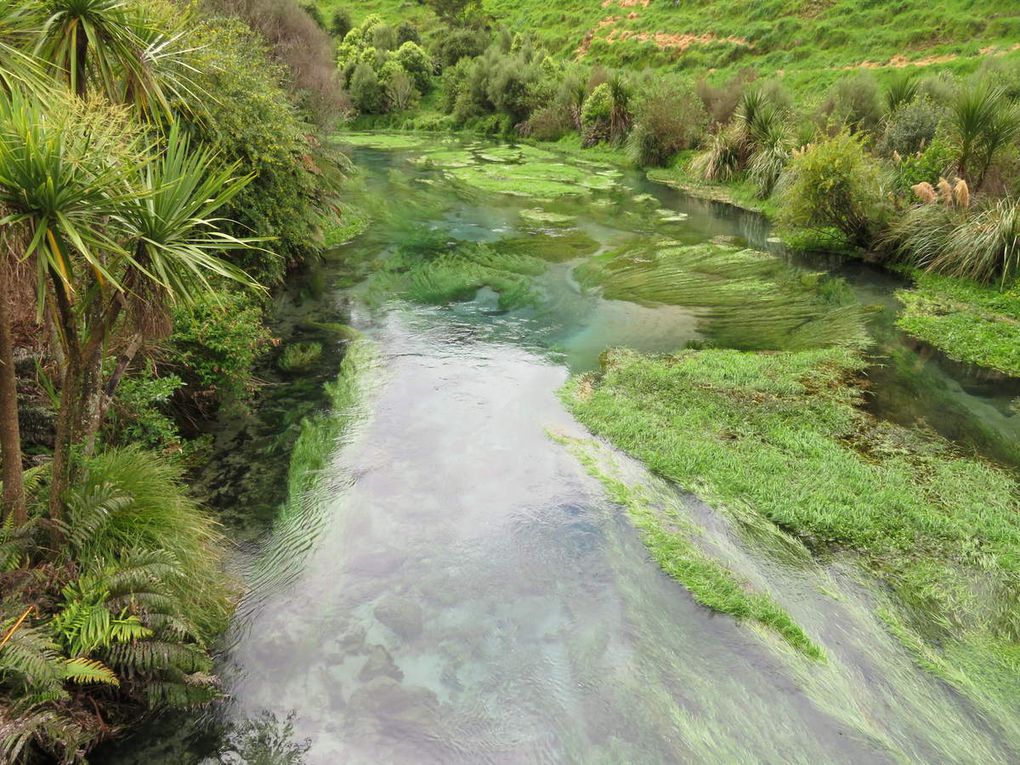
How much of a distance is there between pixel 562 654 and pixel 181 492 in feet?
12.7

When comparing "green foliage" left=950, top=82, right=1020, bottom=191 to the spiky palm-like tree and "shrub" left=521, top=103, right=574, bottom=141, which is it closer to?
the spiky palm-like tree

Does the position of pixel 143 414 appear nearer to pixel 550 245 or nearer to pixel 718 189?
pixel 550 245

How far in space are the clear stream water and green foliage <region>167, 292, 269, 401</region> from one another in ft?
2.10

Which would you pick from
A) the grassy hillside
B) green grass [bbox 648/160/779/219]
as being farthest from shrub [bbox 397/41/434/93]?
green grass [bbox 648/160/779/219]

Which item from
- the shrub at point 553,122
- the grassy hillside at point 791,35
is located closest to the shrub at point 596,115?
the shrub at point 553,122

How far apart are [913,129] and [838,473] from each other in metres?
14.2

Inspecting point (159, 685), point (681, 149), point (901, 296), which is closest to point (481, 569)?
point (159, 685)

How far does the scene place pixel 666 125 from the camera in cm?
2692

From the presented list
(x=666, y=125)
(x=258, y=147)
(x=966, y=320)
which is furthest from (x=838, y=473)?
(x=666, y=125)

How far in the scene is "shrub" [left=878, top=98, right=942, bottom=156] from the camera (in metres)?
16.4

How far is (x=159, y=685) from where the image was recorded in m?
4.17

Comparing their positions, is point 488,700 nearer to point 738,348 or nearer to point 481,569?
point 481,569

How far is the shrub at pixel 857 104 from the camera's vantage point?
20.7 m

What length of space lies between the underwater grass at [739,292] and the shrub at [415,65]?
41.2 metres
